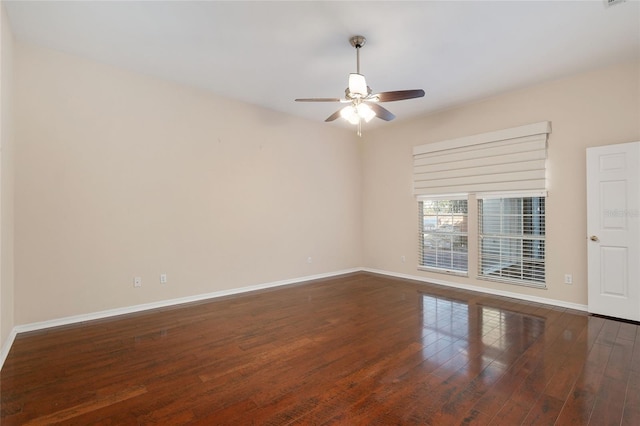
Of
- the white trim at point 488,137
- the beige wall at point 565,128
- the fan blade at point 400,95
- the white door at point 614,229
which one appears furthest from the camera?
the white trim at point 488,137

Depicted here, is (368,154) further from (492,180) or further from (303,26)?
(303,26)

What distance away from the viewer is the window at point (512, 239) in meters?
4.38

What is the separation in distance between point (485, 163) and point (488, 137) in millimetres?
397

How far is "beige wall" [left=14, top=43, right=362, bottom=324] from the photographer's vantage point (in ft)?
10.8

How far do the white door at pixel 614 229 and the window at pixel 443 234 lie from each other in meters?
1.68

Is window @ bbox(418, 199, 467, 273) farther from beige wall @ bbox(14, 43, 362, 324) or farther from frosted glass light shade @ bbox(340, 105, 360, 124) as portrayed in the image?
frosted glass light shade @ bbox(340, 105, 360, 124)

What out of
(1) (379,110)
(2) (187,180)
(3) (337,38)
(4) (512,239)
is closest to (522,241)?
(4) (512,239)

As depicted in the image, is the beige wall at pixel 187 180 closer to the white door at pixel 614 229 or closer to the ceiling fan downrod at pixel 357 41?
the white door at pixel 614 229

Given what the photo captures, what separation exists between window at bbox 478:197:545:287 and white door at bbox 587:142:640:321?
60 cm

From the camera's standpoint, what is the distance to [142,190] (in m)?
3.94

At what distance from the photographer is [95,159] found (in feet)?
11.9

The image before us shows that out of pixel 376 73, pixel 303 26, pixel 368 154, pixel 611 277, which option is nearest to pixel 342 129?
pixel 368 154

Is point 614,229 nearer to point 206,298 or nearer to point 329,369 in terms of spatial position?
point 329,369

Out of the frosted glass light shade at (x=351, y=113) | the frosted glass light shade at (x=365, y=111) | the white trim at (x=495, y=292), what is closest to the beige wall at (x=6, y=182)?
the frosted glass light shade at (x=351, y=113)
